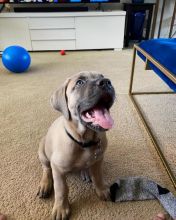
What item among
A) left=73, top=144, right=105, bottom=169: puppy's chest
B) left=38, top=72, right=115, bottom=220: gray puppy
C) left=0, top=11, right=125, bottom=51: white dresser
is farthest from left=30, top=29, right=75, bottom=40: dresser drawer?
left=73, top=144, right=105, bottom=169: puppy's chest

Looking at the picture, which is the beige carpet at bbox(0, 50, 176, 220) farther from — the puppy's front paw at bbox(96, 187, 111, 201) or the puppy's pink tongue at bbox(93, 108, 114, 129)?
the puppy's pink tongue at bbox(93, 108, 114, 129)

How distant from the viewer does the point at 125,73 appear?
259 cm

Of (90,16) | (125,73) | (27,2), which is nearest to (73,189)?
(125,73)

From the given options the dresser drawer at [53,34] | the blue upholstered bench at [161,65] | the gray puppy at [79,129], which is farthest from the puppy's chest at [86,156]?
the dresser drawer at [53,34]

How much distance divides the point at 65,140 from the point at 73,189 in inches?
12.7

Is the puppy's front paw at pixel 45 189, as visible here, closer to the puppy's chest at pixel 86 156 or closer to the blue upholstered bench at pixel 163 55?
the puppy's chest at pixel 86 156

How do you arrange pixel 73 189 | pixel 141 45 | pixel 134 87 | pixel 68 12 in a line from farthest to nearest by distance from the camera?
pixel 68 12
pixel 134 87
pixel 141 45
pixel 73 189

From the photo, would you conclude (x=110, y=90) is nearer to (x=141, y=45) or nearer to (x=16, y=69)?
(x=141, y=45)

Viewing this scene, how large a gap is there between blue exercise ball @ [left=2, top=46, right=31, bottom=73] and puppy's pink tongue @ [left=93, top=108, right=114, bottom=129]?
189 cm

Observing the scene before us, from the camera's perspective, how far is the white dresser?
10.8ft

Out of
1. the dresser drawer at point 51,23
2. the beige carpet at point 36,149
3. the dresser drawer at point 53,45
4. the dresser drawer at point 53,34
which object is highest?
the dresser drawer at point 51,23

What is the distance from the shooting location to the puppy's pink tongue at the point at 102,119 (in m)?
0.78

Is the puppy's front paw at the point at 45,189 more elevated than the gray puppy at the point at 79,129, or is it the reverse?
the gray puppy at the point at 79,129

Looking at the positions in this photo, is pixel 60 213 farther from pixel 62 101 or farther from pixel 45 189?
pixel 62 101
